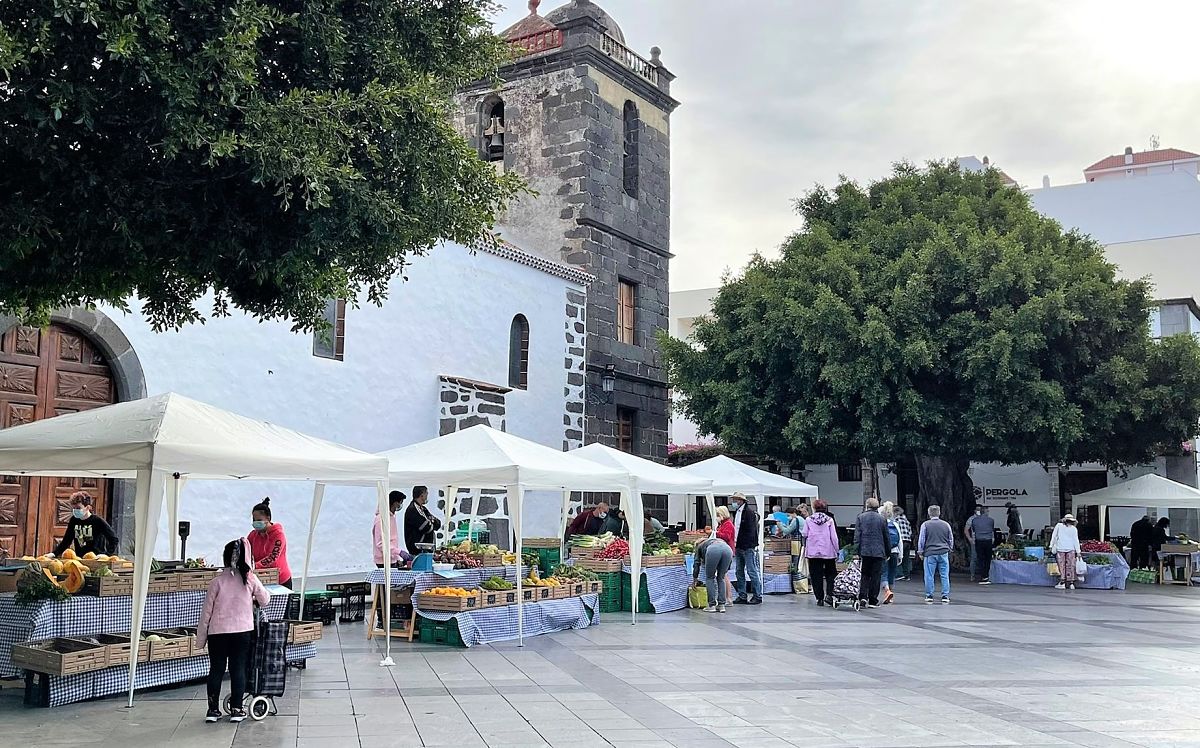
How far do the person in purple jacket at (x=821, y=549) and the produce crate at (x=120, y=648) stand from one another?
10173mm

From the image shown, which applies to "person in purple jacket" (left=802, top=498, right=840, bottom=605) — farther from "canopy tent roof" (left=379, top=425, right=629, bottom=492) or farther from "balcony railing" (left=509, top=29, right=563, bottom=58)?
"balcony railing" (left=509, top=29, right=563, bottom=58)

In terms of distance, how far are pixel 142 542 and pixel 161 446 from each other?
71cm

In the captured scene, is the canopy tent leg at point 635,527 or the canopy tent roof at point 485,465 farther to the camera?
the canopy tent leg at point 635,527

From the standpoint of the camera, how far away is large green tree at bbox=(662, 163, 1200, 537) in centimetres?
2053

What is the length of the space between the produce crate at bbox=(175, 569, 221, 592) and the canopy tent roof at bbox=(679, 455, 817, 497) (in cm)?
966

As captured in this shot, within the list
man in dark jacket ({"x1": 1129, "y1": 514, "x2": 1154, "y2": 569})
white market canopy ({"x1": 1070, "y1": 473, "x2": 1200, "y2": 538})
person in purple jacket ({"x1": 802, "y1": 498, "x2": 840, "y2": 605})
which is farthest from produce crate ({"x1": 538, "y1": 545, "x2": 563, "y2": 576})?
man in dark jacket ({"x1": 1129, "y1": 514, "x2": 1154, "y2": 569})

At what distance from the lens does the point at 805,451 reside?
22.9 metres

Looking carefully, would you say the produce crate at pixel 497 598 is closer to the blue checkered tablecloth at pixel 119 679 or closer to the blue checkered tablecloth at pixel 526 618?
the blue checkered tablecloth at pixel 526 618

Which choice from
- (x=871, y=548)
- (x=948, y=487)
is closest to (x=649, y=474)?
(x=871, y=548)

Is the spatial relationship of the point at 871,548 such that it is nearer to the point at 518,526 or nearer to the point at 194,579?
the point at 518,526

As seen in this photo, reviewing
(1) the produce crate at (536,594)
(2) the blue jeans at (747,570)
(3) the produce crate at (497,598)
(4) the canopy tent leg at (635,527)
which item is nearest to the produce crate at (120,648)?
(3) the produce crate at (497,598)

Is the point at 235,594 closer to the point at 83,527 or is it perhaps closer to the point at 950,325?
the point at 83,527

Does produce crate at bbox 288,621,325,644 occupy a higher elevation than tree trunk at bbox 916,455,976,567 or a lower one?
lower

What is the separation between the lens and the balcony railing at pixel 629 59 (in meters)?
25.0
